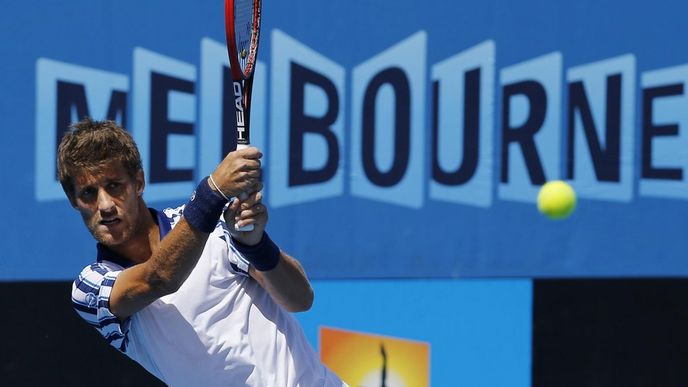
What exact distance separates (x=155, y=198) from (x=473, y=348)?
4.81 ft

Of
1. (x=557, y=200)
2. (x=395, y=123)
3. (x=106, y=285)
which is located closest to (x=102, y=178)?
(x=106, y=285)

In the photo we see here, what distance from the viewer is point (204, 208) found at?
7.44 ft

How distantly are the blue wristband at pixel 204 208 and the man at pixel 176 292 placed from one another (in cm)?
13

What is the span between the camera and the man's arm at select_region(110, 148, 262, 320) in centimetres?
222

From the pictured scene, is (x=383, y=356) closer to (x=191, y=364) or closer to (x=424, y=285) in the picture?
(x=424, y=285)

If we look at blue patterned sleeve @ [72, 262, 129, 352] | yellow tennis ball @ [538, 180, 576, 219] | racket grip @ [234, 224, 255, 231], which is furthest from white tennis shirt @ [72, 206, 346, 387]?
yellow tennis ball @ [538, 180, 576, 219]

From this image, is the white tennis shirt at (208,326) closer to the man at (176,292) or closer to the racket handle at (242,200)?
the man at (176,292)

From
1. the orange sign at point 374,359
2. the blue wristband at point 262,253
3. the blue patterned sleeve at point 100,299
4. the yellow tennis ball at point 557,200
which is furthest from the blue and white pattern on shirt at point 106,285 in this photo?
the yellow tennis ball at point 557,200

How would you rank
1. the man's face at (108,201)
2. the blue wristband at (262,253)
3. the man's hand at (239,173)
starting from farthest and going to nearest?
1. the man's face at (108,201)
2. the blue wristband at (262,253)
3. the man's hand at (239,173)

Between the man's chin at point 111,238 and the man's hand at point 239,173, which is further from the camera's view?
the man's chin at point 111,238

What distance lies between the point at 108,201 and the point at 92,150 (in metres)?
0.12

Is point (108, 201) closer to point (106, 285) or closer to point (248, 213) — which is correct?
point (106, 285)

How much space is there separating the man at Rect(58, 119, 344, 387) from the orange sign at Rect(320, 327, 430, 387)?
1815 millimetres

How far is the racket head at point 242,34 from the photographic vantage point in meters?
2.47
